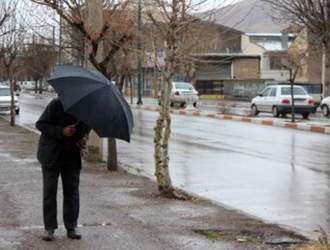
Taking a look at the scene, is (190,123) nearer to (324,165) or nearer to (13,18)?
(13,18)

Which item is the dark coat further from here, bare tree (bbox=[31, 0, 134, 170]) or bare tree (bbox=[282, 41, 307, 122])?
bare tree (bbox=[282, 41, 307, 122])

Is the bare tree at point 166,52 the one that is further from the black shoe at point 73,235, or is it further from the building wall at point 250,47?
the building wall at point 250,47

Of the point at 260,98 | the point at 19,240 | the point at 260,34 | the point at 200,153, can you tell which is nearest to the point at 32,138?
the point at 200,153

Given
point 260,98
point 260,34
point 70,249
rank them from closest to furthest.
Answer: point 70,249 < point 260,98 < point 260,34

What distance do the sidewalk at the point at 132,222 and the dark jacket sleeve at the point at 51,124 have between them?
1053mm

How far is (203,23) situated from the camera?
11.0 meters

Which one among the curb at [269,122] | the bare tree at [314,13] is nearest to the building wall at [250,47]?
the curb at [269,122]

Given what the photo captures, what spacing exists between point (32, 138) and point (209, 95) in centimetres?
5368

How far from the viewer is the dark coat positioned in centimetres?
727

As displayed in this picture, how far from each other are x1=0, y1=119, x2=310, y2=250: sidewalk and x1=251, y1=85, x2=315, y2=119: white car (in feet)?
78.8

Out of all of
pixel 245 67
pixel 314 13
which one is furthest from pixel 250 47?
pixel 314 13

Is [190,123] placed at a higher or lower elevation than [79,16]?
lower

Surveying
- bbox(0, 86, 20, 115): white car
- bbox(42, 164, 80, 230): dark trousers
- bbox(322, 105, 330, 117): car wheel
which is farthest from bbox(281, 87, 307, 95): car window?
bbox(42, 164, 80, 230): dark trousers

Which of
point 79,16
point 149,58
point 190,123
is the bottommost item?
point 190,123
